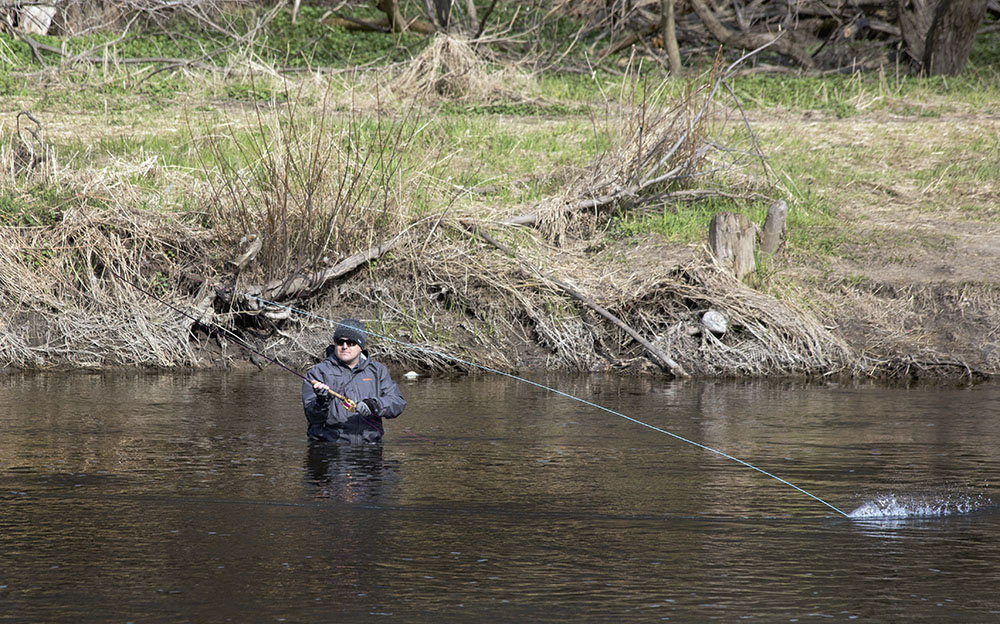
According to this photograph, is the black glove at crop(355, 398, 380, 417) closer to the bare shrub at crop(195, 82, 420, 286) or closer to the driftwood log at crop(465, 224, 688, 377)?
the bare shrub at crop(195, 82, 420, 286)

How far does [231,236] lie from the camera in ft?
40.6

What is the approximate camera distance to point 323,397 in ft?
26.6

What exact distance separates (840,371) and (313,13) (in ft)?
50.8

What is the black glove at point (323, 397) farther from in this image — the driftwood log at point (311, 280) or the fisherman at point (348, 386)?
the driftwood log at point (311, 280)

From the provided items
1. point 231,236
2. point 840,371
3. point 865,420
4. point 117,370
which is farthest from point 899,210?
point 117,370

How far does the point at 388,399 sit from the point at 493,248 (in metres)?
5.07

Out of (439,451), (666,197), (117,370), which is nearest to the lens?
(439,451)

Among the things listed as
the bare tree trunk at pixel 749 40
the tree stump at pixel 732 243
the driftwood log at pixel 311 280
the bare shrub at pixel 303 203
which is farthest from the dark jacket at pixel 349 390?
the bare tree trunk at pixel 749 40

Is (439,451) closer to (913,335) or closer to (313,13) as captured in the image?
(913,335)

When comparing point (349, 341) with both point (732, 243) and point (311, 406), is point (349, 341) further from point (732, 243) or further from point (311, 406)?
point (732, 243)

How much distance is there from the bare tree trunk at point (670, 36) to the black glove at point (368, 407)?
12701 mm

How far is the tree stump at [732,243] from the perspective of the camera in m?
12.6

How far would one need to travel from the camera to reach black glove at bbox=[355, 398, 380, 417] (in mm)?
7988

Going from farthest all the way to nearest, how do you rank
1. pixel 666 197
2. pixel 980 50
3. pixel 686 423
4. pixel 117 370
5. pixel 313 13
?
1. pixel 313 13
2. pixel 980 50
3. pixel 666 197
4. pixel 117 370
5. pixel 686 423
